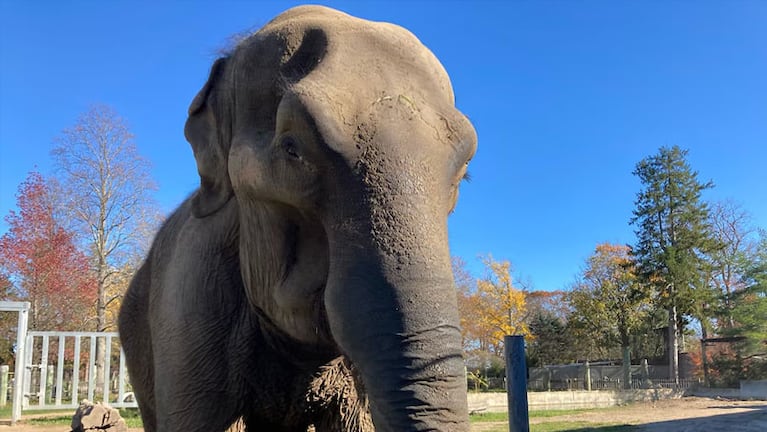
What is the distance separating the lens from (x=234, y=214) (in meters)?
1.75

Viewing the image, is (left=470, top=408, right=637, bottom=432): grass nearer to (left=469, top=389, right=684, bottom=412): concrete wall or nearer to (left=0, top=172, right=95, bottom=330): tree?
(left=469, top=389, right=684, bottom=412): concrete wall

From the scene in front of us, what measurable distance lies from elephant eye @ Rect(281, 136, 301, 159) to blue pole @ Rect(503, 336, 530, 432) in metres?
3.01

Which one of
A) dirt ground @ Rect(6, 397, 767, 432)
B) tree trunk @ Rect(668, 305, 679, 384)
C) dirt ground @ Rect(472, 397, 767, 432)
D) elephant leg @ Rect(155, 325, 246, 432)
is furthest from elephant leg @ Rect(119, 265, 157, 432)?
tree trunk @ Rect(668, 305, 679, 384)

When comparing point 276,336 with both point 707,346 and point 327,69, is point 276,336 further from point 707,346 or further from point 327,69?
point 707,346

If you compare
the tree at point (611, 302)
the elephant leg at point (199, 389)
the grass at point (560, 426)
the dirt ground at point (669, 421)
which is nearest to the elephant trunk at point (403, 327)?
the elephant leg at point (199, 389)

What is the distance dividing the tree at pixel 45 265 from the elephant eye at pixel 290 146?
2258 cm

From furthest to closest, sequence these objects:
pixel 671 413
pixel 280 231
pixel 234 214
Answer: pixel 671 413 → pixel 234 214 → pixel 280 231

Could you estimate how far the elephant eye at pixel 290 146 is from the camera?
1.27m

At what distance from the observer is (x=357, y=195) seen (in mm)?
1172

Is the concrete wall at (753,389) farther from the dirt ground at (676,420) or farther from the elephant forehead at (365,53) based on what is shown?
the elephant forehead at (365,53)

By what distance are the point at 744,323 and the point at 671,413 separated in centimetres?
1122

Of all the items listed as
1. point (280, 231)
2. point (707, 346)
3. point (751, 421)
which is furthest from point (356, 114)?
point (707, 346)

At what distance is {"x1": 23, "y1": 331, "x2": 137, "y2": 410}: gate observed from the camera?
11.1 metres

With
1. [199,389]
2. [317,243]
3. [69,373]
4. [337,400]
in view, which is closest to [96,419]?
[337,400]
